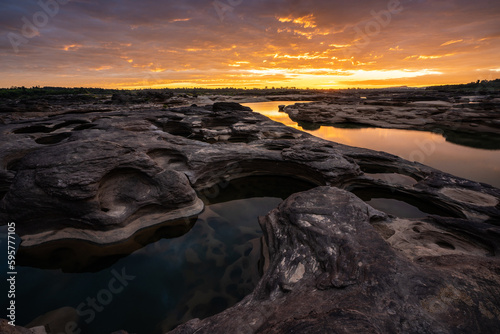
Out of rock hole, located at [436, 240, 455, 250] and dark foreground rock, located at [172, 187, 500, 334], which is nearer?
dark foreground rock, located at [172, 187, 500, 334]

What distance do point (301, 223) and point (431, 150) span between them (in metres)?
16.8

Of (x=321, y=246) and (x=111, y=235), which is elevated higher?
(x=321, y=246)

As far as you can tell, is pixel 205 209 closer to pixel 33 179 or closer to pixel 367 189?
pixel 33 179

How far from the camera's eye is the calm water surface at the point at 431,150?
12.4m

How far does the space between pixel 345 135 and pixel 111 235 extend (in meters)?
22.7

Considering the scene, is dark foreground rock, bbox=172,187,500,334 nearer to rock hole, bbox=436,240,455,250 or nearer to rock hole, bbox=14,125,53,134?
rock hole, bbox=436,240,455,250

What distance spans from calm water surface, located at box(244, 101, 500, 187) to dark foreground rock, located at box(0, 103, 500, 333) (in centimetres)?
477

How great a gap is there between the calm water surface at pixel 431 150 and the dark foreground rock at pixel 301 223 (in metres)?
4.77

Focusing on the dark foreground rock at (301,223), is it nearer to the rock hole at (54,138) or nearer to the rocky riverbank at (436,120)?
the rock hole at (54,138)

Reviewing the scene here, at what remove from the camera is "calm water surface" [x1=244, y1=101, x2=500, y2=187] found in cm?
1241

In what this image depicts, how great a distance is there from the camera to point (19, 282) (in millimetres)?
5113

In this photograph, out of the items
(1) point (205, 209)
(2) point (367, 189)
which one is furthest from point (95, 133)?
(2) point (367, 189)

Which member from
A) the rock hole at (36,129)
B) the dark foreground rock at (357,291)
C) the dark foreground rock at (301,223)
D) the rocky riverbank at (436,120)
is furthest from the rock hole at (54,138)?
the rocky riverbank at (436,120)

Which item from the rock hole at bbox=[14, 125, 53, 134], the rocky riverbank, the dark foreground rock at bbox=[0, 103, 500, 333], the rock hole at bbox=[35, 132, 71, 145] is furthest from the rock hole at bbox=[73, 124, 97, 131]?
the rocky riverbank
